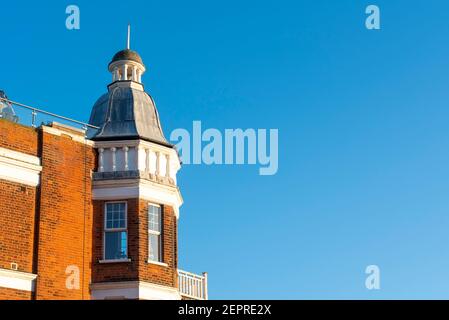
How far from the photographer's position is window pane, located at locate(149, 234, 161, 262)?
2690 cm

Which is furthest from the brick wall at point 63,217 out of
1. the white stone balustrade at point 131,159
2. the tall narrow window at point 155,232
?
the tall narrow window at point 155,232

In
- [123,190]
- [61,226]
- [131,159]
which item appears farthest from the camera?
[131,159]

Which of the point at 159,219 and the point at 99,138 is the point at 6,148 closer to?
the point at 99,138

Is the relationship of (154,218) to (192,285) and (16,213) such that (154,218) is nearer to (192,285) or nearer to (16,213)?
(192,285)

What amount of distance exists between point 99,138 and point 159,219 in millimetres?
3308

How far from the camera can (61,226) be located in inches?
1006

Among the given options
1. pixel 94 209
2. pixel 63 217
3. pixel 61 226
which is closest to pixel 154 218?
pixel 94 209

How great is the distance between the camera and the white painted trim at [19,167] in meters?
24.6

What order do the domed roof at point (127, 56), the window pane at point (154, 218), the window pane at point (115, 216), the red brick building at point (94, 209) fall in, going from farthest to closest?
the domed roof at point (127, 56) → the window pane at point (154, 218) → the window pane at point (115, 216) → the red brick building at point (94, 209)

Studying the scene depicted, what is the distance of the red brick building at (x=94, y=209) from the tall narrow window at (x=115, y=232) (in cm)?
3

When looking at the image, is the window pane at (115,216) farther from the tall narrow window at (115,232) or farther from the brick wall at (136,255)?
the brick wall at (136,255)

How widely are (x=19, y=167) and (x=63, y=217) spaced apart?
206 cm
